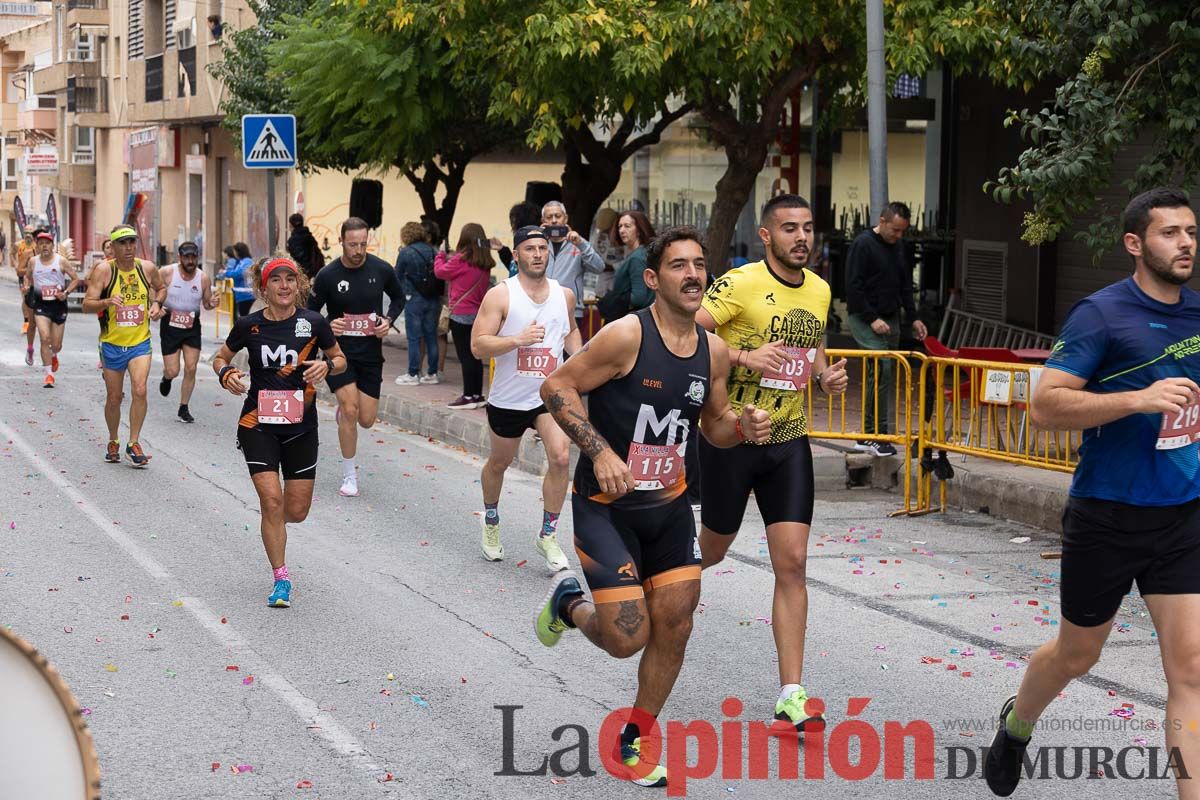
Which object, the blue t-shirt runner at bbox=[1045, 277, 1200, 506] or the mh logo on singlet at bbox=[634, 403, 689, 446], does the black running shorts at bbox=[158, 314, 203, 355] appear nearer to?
the mh logo on singlet at bbox=[634, 403, 689, 446]

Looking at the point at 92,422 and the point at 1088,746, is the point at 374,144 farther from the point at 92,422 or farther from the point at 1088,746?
the point at 1088,746

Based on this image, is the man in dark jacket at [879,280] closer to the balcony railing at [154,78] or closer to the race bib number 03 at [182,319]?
the race bib number 03 at [182,319]

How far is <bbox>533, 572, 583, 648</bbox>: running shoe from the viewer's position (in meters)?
6.02

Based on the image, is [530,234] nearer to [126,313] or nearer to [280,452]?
[280,452]

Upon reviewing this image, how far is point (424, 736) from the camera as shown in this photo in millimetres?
6164

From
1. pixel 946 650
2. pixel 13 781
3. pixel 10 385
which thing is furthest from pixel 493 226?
pixel 13 781

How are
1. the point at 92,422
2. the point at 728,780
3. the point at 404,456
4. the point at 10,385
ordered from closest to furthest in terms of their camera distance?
the point at 728,780 → the point at 404,456 → the point at 92,422 → the point at 10,385

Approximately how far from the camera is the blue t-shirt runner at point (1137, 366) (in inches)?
198

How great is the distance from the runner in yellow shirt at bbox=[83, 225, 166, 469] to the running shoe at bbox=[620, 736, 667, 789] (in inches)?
336

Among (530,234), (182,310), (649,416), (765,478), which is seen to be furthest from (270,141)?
(649,416)

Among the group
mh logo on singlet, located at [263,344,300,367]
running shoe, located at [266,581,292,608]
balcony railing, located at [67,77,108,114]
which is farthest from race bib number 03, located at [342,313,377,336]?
balcony railing, located at [67,77,108,114]

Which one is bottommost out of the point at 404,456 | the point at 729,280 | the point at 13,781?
the point at 404,456

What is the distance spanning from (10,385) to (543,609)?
49.5ft

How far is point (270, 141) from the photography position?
19328mm
